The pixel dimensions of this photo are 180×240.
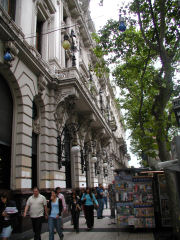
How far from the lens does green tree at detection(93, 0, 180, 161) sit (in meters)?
7.78

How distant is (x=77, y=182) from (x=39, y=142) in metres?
5.49

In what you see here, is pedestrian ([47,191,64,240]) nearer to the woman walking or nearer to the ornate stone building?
the woman walking

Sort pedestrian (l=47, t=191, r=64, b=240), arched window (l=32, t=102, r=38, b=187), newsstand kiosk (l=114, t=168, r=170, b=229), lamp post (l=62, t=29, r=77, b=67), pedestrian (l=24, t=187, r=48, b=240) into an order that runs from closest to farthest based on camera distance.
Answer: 1. pedestrian (l=24, t=187, r=48, b=240)
2. pedestrian (l=47, t=191, r=64, b=240)
3. newsstand kiosk (l=114, t=168, r=170, b=229)
4. arched window (l=32, t=102, r=38, b=187)
5. lamp post (l=62, t=29, r=77, b=67)

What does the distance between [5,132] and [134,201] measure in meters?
6.15

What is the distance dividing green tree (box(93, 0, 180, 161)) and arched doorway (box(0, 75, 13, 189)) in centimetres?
549

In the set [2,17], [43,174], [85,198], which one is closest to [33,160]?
[43,174]

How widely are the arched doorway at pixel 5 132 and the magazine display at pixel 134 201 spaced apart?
468cm

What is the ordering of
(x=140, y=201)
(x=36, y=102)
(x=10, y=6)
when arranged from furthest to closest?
(x=36, y=102), (x=10, y=6), (x=140, y=201)

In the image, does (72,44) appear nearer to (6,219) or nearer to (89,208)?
(89,208)

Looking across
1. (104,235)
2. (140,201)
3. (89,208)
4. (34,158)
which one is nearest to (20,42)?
(34,158)

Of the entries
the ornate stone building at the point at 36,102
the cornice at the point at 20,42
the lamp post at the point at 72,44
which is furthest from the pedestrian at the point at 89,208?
the lamp post at the point at 72,44

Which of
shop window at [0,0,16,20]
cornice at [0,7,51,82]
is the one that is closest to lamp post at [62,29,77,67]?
cornice at [0,7,51,82]

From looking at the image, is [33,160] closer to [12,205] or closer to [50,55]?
[12,205]

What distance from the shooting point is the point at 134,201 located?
8930 millimetres
